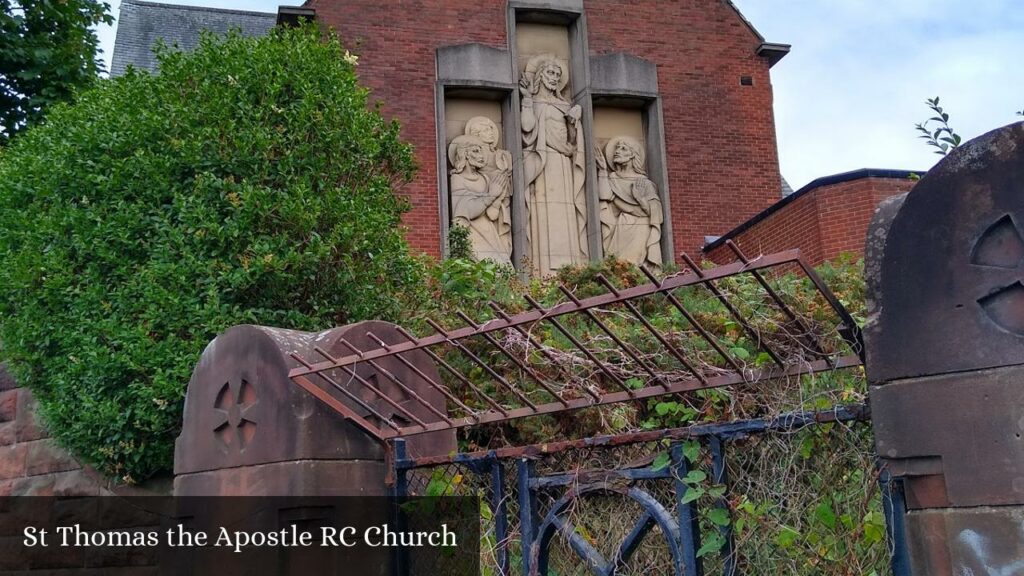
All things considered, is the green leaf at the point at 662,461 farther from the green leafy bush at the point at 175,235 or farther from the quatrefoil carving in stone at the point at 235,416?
the green leafy bush at the point at 175,235

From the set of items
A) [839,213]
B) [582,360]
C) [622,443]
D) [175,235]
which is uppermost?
[839,213]

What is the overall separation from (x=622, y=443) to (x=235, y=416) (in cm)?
226

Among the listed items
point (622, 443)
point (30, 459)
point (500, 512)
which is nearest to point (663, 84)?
point (30, 459)

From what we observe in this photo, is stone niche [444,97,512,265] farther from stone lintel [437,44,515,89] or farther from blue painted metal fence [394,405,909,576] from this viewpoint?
blue painted metal fence [394,405,909,576]

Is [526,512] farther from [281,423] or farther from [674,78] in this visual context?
[674,78]

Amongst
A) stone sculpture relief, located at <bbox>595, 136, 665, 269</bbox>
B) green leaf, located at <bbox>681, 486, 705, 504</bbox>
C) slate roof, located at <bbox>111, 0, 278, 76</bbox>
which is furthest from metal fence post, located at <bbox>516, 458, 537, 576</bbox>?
slate roof, located at <bbox>111, 0, 278, 76</bbox>

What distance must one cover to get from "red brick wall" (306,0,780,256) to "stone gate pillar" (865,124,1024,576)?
1135cm

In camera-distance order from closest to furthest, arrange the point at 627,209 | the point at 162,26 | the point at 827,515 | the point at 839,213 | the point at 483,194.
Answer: the point at 827,515, the point at 839,213, the point at 483,194, the point at 627,209, the point at 162,26

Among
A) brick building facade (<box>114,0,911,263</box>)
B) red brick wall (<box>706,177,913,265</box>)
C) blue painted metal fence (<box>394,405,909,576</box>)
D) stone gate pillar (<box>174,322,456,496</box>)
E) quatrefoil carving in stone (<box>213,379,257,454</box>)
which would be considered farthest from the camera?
brick building facade (<box>114,0,911,263</box>)

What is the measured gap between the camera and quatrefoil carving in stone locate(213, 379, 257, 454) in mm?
5137

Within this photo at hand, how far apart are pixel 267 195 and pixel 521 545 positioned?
11.3 feet

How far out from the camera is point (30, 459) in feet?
26.3

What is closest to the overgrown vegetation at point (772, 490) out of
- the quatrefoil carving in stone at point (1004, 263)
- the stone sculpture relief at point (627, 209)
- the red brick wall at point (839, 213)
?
the quatrefoil carving in stone at point (1004, 263)

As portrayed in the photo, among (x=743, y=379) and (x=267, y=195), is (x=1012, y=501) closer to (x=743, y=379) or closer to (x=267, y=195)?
(x=743, y=379)
